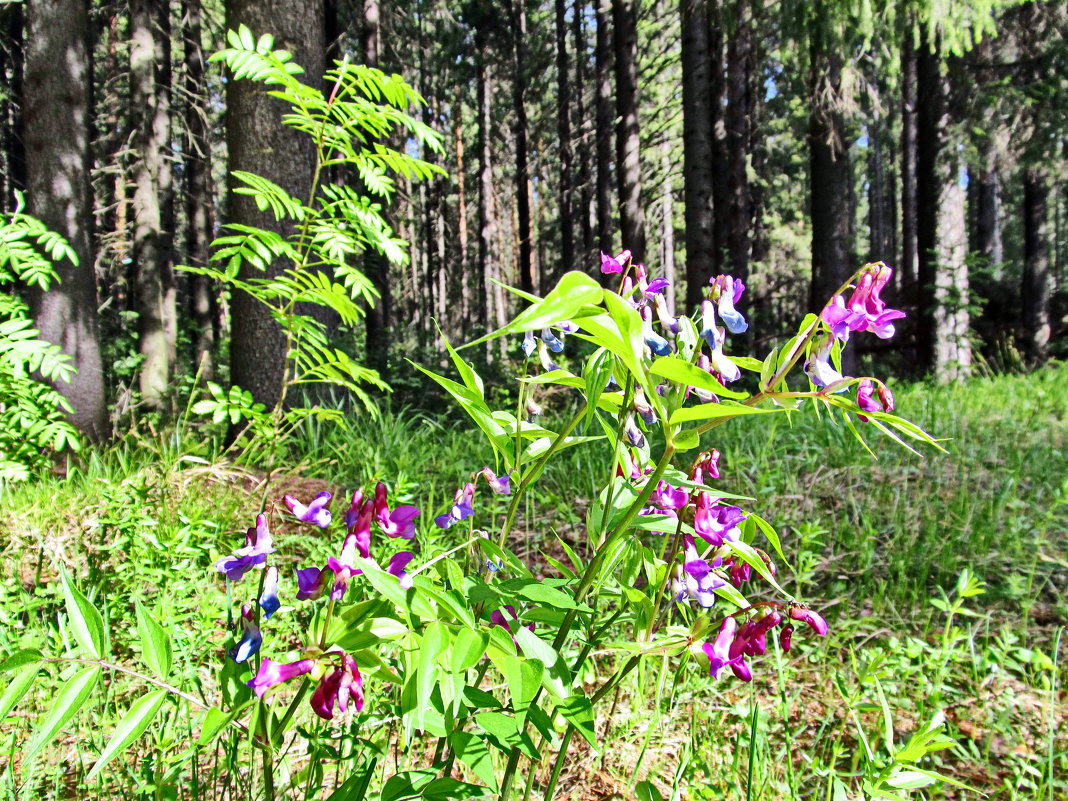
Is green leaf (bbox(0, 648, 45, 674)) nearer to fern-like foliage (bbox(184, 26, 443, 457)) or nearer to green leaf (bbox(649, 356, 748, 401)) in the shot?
green leaf (bbox(649, 356, 748, 401))

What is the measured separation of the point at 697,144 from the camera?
807cm

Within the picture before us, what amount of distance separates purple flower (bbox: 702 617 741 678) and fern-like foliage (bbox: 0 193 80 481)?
112 inches

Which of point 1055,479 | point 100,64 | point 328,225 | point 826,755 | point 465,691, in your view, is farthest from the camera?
point 100,64

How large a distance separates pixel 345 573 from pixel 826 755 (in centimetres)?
169

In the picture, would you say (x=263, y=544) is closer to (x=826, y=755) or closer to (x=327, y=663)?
(x=327, y=663)

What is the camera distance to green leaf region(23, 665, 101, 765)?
2.40 ft

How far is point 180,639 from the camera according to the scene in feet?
6.09

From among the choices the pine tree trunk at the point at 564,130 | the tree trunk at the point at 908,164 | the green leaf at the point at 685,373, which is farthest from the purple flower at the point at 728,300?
the pine tree trunk at the point at 564,130

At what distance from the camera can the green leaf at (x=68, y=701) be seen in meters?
0.73

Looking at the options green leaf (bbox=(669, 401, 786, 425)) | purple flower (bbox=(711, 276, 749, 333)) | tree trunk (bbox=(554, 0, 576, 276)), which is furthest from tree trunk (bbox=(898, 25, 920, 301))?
green leaf (bbox=(669, 401, 786, 425))

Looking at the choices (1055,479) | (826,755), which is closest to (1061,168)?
(1055,479)

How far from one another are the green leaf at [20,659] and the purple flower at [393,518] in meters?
0.43

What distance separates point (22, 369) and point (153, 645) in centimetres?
295

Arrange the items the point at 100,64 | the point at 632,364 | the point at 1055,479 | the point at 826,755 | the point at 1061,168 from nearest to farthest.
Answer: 1. the point at 632,364
2. the point at 826,755
3. the point at 1055,479
4. the point at 1061,168
5. the point at 100,64
